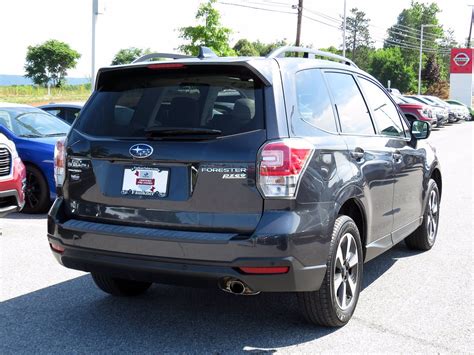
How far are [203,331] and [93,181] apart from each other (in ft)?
4.06

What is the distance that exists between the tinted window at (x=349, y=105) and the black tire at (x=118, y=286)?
203 centimetres

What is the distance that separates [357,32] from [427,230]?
126 m

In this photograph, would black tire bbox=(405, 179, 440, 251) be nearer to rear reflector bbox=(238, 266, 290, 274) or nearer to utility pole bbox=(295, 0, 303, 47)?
rear reflector bbox=(238, 266, 290, 274)

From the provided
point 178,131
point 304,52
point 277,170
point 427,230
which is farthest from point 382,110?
point 178,131

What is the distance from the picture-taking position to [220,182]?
3623 millimetres

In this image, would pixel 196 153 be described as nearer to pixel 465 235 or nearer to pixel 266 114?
pixel 266 114

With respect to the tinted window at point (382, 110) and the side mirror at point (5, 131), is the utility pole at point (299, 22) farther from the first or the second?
the tinted window at point (382, 110)

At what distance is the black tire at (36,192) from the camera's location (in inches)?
342

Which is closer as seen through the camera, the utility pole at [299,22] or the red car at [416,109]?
the red car at [416,109]

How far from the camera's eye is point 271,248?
11.6 feet

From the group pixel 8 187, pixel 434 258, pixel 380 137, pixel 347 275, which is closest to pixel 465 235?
pixel 434 258

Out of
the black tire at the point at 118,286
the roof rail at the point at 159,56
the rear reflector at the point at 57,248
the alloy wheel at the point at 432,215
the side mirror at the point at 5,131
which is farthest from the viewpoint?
the side mirror at the point at 5,131

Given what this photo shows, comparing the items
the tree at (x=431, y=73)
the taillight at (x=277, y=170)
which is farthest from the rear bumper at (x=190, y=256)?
the tree at (x=431, y=73)

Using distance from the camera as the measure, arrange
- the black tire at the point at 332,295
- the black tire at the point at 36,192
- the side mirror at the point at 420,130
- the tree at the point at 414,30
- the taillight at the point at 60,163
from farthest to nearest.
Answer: the tree at the point at 414,30, the black tire at the point at 36,192, the side mirror at the point at 420,130, the taillight at the point at 60,163, the black tire at the point at 332,295
